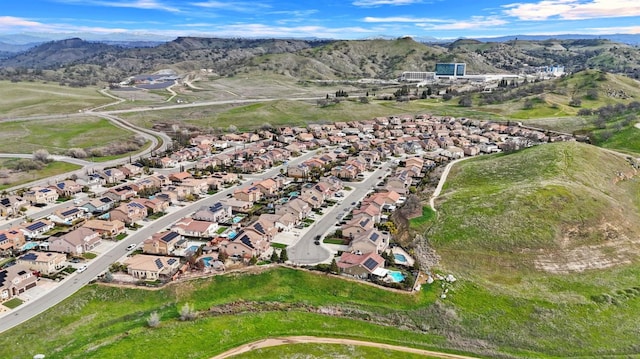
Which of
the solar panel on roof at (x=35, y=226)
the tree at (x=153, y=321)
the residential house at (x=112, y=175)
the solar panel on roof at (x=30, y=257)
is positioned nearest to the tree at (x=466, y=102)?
the residential house at (x=112, y=175)

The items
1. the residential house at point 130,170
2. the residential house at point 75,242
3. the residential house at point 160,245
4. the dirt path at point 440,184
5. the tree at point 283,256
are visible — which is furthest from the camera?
the residential house at point 130,170

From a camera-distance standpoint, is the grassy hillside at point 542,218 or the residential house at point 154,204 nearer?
the grassy hillside at point 542,218

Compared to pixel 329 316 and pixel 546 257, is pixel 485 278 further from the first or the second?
pixel 329 316

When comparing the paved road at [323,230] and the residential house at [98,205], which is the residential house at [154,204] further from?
the paved road at [323,230]

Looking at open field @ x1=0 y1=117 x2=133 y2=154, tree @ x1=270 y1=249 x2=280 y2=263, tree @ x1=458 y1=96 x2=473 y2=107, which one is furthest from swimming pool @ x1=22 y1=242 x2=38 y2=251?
tree @ x1=458 y1=96 x2=473 y2=107

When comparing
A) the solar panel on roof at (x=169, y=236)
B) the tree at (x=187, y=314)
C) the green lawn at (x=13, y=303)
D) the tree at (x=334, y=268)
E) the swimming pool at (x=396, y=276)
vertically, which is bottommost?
the green lawn at (x=13, y=303)

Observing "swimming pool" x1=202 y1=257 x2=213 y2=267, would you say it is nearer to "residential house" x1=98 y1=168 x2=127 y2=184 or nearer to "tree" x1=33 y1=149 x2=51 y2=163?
"residential house" x1=98 y1=168 x2=127 y2=184

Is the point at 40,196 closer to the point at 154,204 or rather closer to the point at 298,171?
the point at 154,204

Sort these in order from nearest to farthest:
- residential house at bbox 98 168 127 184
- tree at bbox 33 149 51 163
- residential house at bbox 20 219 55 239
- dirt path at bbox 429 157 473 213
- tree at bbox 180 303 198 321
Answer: tree at bbox 180 303 198 321 < residential house at bbox 20 219 55 239 < dirt path at bbox 429 157 473 213 < residential house at bbox 98 168 127 184 < tree at bbox 33 149 51 163
